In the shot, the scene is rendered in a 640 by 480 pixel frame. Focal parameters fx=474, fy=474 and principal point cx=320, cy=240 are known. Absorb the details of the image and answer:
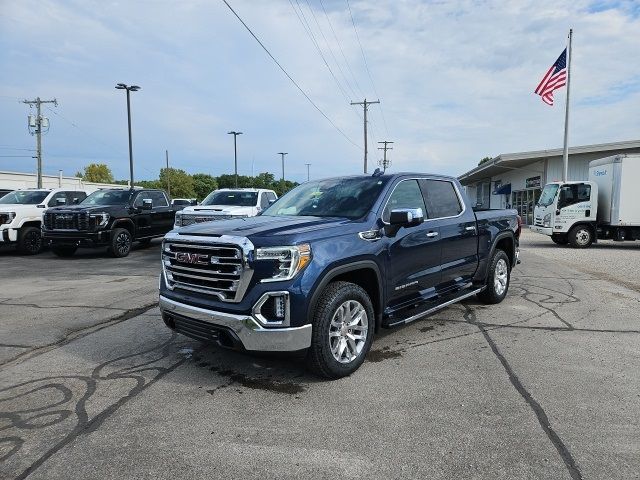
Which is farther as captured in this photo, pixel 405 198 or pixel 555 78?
pixel 555 78

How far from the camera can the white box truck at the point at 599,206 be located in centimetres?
1612

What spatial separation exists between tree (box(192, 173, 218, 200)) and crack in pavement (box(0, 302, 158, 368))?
107787 millimetres

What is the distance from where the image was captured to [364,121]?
42000 mm

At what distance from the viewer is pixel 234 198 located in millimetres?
13008

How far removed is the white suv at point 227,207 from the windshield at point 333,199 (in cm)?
488

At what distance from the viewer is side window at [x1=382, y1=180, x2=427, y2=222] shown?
15.8 ft

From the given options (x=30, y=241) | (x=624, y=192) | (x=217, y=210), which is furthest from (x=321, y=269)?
(x=624, y=192)

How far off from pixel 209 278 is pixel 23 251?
12390 mm

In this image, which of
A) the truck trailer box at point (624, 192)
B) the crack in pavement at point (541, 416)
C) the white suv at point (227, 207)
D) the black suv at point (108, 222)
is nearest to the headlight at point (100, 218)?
the black suv at point (108, 222)

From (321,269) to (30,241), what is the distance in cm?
1281

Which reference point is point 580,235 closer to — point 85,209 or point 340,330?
point 340,330

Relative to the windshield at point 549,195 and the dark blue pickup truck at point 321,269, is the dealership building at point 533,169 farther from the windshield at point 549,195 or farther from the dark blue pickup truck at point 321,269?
the dark blue pickup truck at point 321,269

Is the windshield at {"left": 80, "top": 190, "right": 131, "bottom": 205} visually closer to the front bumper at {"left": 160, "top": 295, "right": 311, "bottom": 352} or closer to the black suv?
the black suv

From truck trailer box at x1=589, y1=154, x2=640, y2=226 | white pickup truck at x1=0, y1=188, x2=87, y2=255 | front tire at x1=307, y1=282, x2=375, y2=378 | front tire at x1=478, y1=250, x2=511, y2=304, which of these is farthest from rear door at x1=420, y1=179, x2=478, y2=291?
truck trailer box at x1=589, y1=154, x2=640, y2=226
